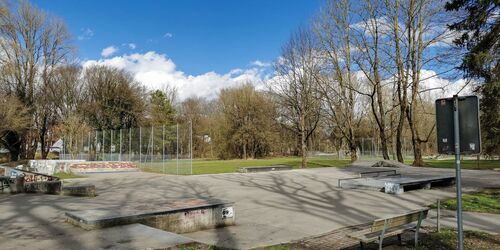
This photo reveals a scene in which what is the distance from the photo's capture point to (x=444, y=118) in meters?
5.07

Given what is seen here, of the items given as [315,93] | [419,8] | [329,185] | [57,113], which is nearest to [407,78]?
[419,8]

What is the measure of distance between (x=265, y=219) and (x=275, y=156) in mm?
59323

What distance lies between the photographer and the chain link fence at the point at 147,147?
31.0 metres

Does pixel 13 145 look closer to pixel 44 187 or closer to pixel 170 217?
pixel 44 187

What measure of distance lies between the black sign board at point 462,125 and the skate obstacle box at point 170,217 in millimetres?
5718

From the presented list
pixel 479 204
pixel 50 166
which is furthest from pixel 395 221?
pixel 50 166

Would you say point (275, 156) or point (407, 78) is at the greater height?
point (407, 78)

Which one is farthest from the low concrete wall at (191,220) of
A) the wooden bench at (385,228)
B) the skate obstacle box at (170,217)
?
the wooden bench at (385,228)

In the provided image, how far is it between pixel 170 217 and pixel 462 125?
6112 mm

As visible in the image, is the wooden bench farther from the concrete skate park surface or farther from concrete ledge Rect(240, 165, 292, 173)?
concrete ledge Rect(240, 165, 292, 173)

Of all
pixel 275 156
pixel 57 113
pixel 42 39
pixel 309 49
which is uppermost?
pixel 42 39

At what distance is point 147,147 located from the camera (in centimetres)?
3509

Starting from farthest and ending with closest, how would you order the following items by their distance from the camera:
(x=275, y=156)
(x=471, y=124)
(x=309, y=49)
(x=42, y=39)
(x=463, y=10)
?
(x=275, y=156), (x=42, y=39), (x=309, y=49), (x=463, y=10), (x=471, y=124)

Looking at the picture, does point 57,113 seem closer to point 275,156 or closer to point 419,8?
point 275,156
